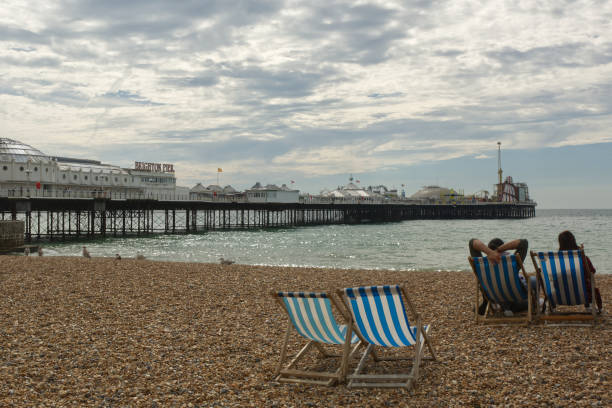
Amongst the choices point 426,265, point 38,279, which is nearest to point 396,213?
point 426,265

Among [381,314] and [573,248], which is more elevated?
[573,248]

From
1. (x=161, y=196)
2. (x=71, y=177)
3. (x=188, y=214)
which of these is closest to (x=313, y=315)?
(x=188, y=214)

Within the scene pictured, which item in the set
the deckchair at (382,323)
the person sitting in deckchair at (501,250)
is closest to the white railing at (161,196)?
the person sitting in deckchair at (501,250)

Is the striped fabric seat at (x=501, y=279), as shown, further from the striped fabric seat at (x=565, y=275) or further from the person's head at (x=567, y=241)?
the person's head at (x=567, y=241)

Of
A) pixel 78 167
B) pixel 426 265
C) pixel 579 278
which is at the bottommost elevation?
pixel 426 265

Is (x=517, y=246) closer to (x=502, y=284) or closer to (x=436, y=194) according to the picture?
(x=502, y=284)

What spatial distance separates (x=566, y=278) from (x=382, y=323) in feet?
8.35

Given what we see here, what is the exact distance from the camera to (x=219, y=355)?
429cm

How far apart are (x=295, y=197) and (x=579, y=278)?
54798mm

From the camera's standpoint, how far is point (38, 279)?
839cm

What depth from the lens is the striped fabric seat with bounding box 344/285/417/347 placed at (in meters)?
3.47

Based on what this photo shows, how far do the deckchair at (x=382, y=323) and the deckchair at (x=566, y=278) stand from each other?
2124 mm

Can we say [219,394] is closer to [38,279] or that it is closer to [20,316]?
[20,316]

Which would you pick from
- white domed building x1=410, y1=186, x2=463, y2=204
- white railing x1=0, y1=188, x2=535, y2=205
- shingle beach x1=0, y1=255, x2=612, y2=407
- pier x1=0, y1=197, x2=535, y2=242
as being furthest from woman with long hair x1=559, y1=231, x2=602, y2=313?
white domed building x1=410, y1=186, x2=463, y2=204
